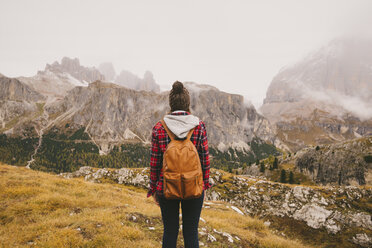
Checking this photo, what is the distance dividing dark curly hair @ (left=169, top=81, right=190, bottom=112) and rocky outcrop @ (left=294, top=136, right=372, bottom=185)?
70.6 m

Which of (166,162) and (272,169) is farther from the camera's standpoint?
(272,169)

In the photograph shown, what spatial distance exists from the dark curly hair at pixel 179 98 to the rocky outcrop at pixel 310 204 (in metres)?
15.8

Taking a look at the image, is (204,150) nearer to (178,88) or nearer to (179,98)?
(179,98)

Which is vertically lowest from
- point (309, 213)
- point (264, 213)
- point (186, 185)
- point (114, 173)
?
point (114, 173)

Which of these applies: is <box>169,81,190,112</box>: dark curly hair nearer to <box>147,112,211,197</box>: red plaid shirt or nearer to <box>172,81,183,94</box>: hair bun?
<box>172,81,183,94</box>: hair bun

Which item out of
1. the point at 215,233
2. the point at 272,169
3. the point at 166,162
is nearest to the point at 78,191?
the point at 215,233

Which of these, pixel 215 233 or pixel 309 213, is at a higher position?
pixel 215 233

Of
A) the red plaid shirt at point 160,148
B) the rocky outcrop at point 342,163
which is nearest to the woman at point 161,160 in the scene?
the red plaid shirt at point 160,148

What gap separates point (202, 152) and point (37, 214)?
9140 millimetres

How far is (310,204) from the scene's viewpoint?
20.0m

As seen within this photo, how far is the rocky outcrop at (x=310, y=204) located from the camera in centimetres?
1750

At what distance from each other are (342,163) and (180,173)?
74991 mm

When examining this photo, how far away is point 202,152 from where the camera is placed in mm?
4375

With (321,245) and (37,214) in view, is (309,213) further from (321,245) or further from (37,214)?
(37,214)
